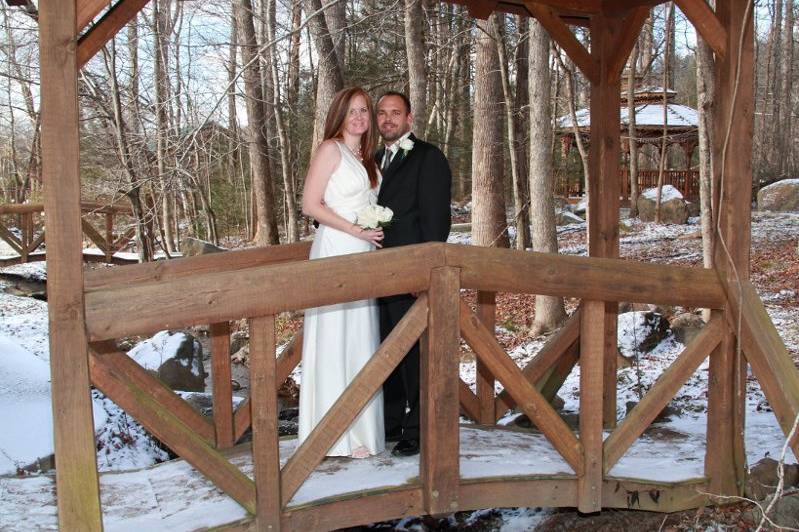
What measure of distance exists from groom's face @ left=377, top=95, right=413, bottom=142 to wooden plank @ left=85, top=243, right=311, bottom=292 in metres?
1.29

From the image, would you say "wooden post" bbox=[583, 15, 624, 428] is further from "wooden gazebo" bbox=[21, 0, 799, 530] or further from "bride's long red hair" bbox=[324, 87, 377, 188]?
"bride's long red hair" bbox=[324, 87, 377, 188]

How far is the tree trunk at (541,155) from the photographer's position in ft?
31.0

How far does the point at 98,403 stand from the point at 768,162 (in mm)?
28387

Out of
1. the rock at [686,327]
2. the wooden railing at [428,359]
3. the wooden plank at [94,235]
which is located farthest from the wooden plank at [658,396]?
the wooden plank at [94,235]

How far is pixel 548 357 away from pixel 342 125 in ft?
8.08

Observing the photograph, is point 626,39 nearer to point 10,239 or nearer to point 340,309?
point 340,309

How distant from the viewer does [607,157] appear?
5.59m

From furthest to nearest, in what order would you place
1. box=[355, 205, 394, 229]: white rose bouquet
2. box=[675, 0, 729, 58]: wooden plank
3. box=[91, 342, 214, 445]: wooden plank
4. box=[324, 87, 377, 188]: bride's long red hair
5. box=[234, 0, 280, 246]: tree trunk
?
box=[234, 0, 280, 246]: tree trunk < box=[91, 342, 214, 445]: wooden plank < box=[675, 0, 729, 58]: wooden plank < box=[324, 87, 377, 188]: bride's long red hair < box=[355, 205, 394, 229]: white rose bouquet

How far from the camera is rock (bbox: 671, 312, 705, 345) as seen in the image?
9016 mm

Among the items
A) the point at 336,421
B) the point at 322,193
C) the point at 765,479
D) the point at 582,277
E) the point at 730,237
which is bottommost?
the point at 765,479

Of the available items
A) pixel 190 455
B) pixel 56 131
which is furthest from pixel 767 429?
pixel 56 131

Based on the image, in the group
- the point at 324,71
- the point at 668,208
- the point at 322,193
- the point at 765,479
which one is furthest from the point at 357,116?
the point at 668,208

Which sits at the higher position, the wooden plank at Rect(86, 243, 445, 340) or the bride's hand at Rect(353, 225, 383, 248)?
the bride's hand at Rect(353, 225, 383, 248)

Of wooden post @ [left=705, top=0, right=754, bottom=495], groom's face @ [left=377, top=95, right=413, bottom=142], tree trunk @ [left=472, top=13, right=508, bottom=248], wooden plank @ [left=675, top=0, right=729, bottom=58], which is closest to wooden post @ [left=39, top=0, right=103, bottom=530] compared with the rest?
groom's face @ [left=377, top=95, right=413, bottom=142]
